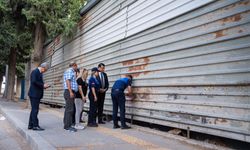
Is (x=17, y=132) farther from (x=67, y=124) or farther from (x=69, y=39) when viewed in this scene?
(x=69, y=39)

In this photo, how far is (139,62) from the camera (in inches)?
370

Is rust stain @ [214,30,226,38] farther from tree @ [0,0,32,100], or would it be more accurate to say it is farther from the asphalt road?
tree @ [0,0,32,100]

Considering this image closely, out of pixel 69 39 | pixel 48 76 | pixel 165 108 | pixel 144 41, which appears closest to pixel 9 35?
pixel 48 76

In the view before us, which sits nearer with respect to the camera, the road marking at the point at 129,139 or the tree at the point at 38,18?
the road marking at the point at 129,139

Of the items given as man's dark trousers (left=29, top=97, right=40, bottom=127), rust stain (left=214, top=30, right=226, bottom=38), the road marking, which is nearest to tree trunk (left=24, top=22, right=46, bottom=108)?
man's dark trousers (left=29, top=97, right=40, bottom=127)

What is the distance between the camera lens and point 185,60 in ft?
23.8

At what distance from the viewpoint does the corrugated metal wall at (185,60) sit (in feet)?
18.9

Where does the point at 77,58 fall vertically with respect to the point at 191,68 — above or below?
above

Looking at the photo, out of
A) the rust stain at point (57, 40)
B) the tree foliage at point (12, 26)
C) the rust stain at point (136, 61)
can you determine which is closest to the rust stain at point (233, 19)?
the rust stain at point (136, 61)

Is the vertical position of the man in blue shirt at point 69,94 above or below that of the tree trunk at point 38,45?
below

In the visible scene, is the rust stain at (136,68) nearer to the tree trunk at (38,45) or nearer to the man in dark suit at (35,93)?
the man in dark suit at (35,93)

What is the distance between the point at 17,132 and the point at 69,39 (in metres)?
8.18

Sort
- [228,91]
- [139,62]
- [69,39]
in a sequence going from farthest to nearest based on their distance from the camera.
Answer: [69,39]
[139,62]
[228,91]

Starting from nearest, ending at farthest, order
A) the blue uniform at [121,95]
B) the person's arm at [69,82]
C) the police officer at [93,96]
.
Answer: the person's arm at [69,82] < the blue uniform at [121,95] < the police officer at [93,96]
